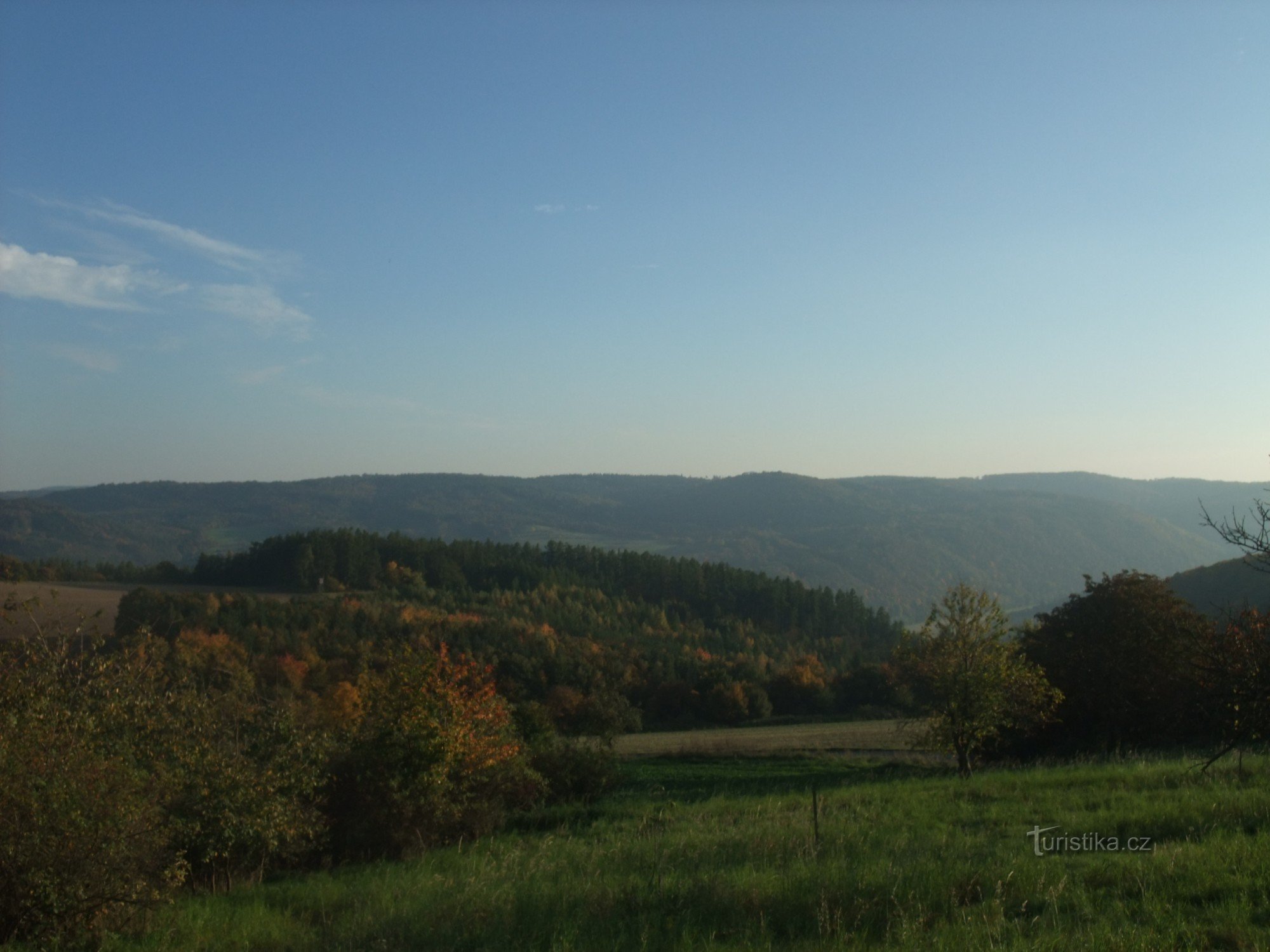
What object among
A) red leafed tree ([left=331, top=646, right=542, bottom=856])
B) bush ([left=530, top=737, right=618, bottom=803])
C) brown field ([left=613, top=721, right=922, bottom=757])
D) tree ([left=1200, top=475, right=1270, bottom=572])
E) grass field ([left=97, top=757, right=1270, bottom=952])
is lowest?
brown field ([left=613, top=721, right=922, bottom=757])

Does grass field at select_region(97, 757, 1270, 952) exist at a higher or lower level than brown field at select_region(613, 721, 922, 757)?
higher

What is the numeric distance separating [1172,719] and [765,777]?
47.6 ft

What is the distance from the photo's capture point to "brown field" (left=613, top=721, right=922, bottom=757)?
1805 inches

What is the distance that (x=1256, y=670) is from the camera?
10.3 m

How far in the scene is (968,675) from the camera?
83.4ft

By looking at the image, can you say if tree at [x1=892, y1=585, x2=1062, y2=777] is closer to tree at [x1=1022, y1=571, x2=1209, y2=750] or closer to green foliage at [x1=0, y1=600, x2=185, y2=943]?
tree at [x1=1022, y1=571, x2=1209, y2=750]

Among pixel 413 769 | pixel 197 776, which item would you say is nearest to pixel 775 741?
pixel 413 769

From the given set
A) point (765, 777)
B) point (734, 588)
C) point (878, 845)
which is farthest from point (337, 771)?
point (734, 588)

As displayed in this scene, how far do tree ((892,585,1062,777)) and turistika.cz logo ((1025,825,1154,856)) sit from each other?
14.3 meters

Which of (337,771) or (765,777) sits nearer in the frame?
(337,771)

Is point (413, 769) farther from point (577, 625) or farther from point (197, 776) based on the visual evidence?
point (577, 625)

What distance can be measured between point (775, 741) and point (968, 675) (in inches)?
1135

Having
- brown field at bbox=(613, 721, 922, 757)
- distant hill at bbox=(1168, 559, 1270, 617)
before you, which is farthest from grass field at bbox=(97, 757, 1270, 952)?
distant hill at bbox=(1168, 559, 1270, 617)

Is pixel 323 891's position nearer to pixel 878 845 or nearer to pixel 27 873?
pixel 27 873
